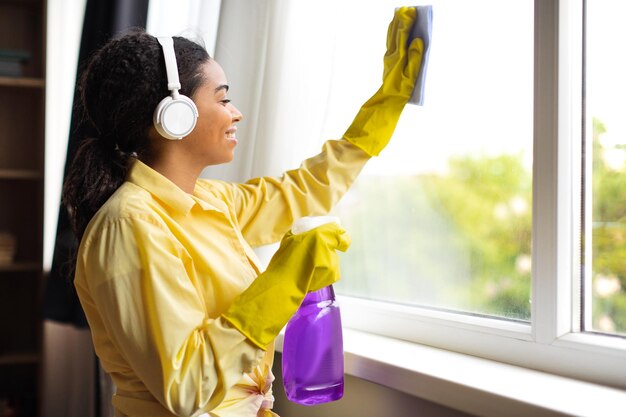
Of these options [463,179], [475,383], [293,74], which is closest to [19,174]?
[293,74]

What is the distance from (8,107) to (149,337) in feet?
8.05

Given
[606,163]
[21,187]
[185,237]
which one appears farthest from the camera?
[21,187]

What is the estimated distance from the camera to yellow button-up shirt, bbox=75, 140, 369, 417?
3.43 ft

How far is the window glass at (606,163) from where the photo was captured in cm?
130

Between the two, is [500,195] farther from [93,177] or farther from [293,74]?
[93,177]

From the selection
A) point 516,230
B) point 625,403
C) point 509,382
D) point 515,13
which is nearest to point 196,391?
point 509,382

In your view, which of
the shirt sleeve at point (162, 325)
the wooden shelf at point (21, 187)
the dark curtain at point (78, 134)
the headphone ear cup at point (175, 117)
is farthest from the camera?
the wooden shelf at point (21, 187)

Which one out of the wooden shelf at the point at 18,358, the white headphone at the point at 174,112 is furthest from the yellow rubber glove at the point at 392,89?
the wooden shelf at the point at 18,358

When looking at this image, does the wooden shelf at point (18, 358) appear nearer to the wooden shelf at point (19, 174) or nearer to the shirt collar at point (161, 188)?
the wooden shelf at point (19, 174)

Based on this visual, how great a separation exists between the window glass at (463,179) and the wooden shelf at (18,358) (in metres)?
1.77

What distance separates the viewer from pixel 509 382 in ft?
4.00

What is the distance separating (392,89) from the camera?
1.47 meters

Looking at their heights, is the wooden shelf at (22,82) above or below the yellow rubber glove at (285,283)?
above

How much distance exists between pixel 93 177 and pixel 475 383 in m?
0.83
